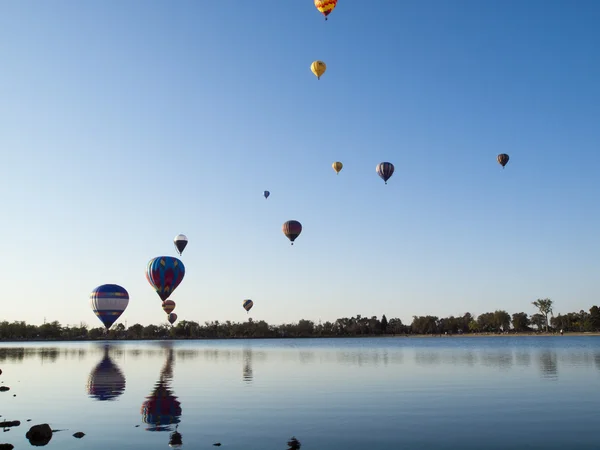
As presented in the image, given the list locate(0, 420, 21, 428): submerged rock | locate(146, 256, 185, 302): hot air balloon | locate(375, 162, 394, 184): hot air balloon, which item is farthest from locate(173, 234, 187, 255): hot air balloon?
locate(0, 420, 21, 428): submerged rock

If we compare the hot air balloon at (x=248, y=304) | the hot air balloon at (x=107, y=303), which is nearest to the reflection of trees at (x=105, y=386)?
the hot air balloon at (x=107, y=303)

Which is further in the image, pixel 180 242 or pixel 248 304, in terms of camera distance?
pixel 248 304

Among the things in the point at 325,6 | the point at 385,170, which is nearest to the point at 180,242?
the point at 385,170

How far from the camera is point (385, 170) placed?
224 ft

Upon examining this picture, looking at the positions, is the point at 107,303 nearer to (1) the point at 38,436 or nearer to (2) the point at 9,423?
(2) the point at 9,423

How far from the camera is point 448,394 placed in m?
32.1

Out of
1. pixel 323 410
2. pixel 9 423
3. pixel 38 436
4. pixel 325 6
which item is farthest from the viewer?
pixel 325 6

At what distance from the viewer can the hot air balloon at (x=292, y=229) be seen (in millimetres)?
80250

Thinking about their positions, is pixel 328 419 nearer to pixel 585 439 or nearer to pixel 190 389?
pixel 585 439

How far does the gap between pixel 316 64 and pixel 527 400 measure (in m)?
43.3

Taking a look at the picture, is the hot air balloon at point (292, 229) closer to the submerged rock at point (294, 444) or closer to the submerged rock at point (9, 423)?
the submerged rock at point (9, 423)

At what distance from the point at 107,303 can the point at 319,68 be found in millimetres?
51996

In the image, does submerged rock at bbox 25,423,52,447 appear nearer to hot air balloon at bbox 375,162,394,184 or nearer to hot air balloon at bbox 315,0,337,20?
hot air balloon at bbox 315,0,337,20

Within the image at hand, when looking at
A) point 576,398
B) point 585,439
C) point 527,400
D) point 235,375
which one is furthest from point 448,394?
point 235,375
